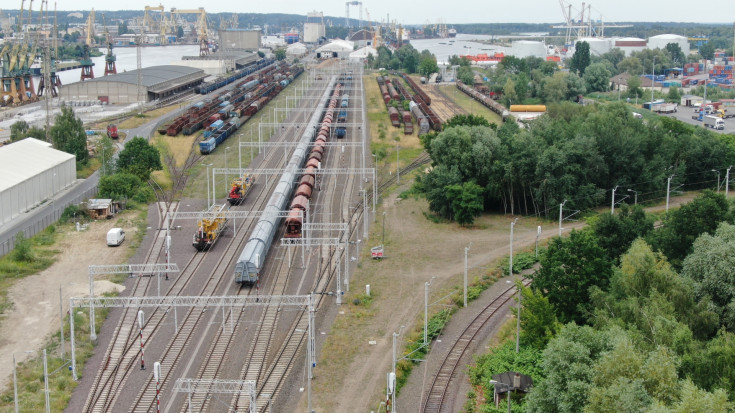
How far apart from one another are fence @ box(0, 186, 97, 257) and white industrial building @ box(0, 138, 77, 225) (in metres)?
0.90

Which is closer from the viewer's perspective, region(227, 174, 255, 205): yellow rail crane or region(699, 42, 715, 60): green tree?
region(227, 174, 255, 205): yellow rail crane

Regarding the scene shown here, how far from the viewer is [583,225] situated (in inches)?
1550

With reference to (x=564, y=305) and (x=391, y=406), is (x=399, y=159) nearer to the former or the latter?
(x=564, y=305)

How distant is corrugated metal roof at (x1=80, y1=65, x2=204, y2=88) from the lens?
284 ft

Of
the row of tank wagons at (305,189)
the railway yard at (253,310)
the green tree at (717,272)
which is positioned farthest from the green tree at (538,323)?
the row of tank wagons at (305,189)

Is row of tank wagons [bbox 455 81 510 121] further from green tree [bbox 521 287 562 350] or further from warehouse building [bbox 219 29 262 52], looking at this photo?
Result: warehouse building [bbox 219 29 262 52]

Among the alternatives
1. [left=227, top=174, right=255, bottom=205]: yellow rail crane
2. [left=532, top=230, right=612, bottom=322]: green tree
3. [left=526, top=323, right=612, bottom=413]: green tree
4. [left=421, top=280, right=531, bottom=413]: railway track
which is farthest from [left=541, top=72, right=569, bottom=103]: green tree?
[left=526, top=323, right=612, bottom=413]: green tree

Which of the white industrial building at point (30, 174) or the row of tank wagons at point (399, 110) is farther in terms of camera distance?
the row of tank wagons at point (399, 110)

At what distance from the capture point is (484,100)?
290 feet

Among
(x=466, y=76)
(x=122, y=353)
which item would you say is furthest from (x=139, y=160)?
(x=466, y=76)

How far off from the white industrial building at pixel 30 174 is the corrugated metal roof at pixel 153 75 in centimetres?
4009

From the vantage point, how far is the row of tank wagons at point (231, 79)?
97.4 m

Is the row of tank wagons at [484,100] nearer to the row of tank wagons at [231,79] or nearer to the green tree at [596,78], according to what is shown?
the green tree at [596,78]

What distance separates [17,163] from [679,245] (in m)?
34.3
